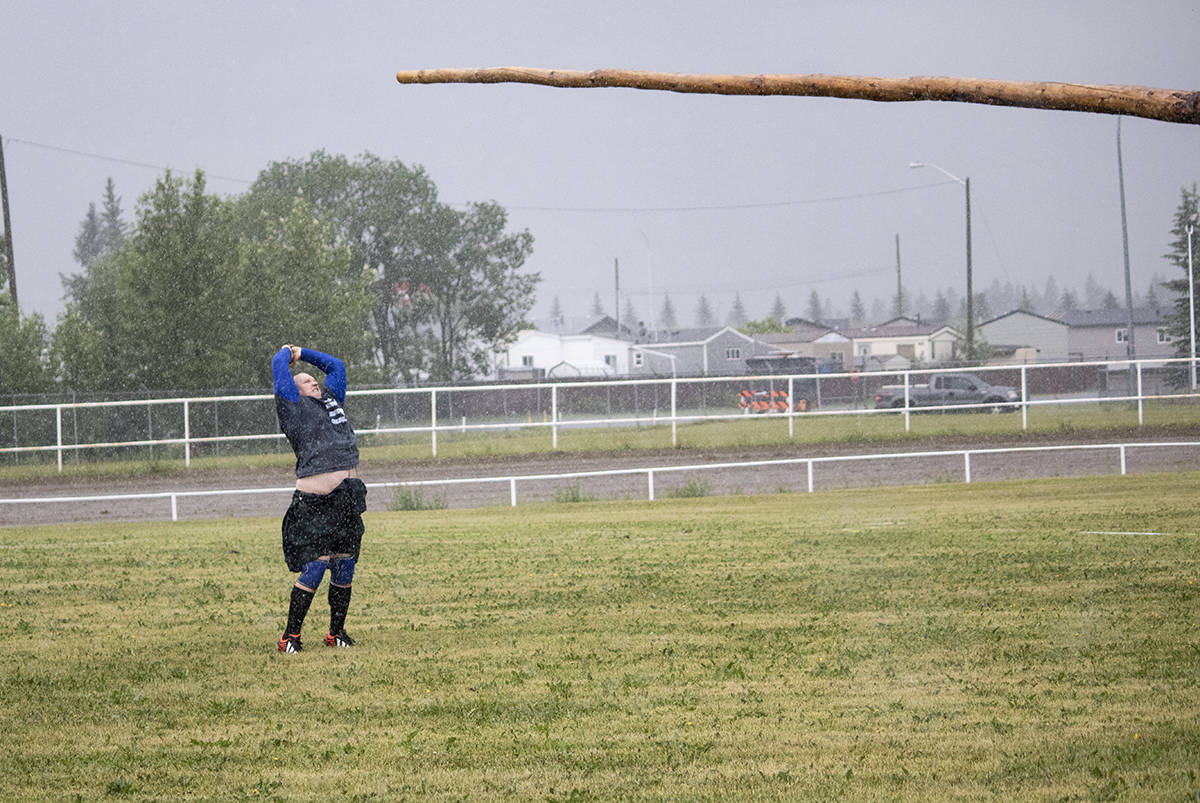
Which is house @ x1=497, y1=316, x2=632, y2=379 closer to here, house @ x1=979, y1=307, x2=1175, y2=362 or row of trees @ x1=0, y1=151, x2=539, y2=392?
house @ x1=979, y1=307, x2=1175, y2=362

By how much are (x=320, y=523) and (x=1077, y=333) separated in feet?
341

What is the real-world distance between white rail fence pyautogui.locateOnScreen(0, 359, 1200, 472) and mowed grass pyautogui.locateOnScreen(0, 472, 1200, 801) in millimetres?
16797

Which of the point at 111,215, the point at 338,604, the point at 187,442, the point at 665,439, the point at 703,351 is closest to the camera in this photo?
the point at 338,604

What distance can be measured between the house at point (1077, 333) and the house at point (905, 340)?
586 cm

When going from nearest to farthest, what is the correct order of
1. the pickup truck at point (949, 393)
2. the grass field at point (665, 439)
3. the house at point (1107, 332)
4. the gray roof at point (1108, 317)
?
1. the grass field at point (665, 439)
2. the pickup truck at point (949, 393)
3. the house at point (1107, 332)
4. the gray roof at point (1108, 317)

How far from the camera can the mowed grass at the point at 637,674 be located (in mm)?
5387

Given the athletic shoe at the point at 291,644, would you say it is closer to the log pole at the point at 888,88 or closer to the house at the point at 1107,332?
the log pole at the point at 888,88

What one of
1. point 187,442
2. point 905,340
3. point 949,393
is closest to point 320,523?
point 187,442

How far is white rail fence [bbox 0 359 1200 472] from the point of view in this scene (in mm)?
31453

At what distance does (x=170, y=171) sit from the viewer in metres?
40.9

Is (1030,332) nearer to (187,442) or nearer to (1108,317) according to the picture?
(1108,317)

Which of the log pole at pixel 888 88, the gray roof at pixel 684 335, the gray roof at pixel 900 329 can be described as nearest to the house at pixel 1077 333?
the gray roof at pixel 900 329

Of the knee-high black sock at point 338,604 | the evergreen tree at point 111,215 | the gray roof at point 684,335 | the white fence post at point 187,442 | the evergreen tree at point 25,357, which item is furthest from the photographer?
the evergreen tree at point 111,215

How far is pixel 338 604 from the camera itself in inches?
344
